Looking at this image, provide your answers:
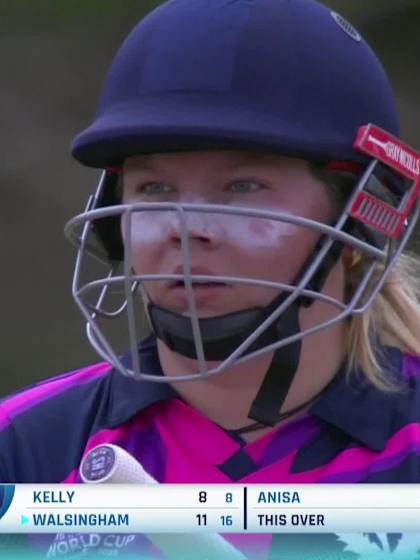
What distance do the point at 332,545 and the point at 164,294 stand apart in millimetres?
352

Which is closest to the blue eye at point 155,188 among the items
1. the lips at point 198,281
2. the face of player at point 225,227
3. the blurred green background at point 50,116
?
the face of player at point 225,227

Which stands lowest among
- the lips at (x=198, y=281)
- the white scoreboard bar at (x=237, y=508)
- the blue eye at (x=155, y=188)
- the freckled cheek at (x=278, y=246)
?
the white scoreboard bar at (x=237, y=508)

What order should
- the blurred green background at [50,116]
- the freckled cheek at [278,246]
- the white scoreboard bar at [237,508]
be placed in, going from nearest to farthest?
the white scoreboard bar at [237,508], the freckled cheek at [278,246], the blurred green background at [50,116]

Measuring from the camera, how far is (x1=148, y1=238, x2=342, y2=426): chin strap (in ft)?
5.40

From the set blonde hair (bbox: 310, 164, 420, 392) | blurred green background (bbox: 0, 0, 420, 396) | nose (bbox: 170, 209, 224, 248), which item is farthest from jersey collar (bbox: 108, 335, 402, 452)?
blurred green background (bbox: 0, 0, 420, 396)

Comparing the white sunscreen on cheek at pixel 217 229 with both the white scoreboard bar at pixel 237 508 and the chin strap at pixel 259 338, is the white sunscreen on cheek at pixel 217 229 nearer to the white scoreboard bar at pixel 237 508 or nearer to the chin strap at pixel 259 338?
the chin strap at pixel 259 338

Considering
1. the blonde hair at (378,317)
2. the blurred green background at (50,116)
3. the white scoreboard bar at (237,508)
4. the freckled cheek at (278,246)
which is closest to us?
the white scoreboard bar at (237,508)

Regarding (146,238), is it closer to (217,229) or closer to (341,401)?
(217,229)

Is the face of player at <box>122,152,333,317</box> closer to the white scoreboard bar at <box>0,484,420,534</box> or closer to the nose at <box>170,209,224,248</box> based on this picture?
the nose at <box>170,209,224,248</box>

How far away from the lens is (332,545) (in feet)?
5.09

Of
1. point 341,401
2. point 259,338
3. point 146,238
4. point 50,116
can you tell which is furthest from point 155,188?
point 50,116

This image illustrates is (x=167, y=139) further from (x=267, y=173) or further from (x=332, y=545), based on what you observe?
(x=332, y=545)

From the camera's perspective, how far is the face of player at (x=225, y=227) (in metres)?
1.63

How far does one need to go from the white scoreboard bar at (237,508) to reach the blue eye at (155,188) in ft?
1.15
